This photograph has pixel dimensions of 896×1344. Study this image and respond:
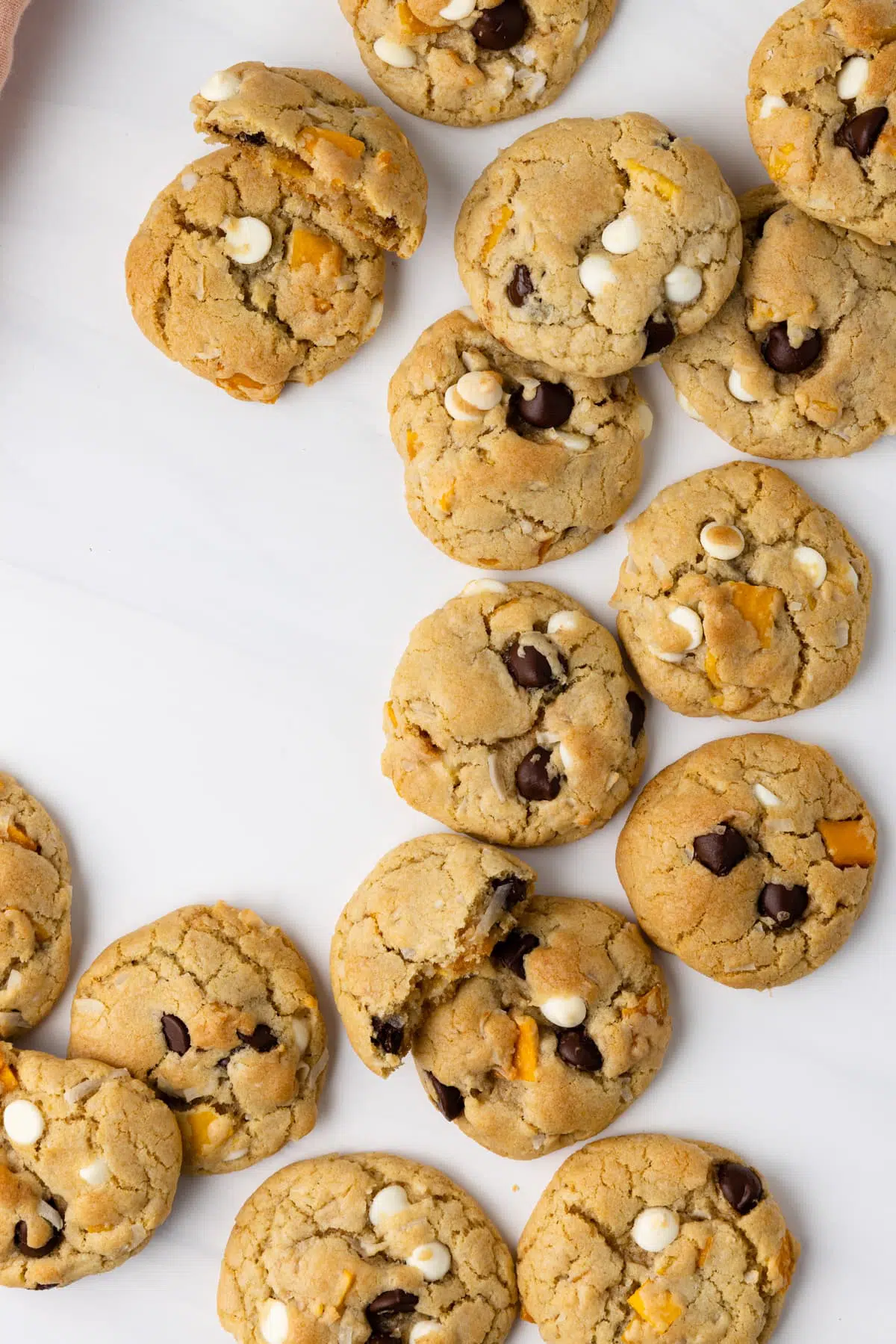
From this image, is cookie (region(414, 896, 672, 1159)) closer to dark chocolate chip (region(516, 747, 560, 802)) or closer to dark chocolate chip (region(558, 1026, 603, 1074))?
dark chocolate chip (region(558, 1026, 603, 1074))


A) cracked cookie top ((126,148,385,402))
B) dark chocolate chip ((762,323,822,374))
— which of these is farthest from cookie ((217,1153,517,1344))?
dark chocolate chip ((762,323,822,374))

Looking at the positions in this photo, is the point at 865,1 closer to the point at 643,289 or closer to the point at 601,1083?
the point at 643,289

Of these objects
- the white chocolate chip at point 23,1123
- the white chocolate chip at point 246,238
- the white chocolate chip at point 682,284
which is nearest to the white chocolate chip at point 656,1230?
the white chocolate chip at point 23,1123

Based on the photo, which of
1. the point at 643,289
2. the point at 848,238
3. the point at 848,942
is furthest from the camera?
the point at 848,942

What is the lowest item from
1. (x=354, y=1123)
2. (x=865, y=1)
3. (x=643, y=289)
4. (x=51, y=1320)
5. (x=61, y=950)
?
(x=51, y=1320)

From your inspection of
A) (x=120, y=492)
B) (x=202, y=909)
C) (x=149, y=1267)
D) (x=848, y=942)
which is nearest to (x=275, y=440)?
(x=120, y=492)

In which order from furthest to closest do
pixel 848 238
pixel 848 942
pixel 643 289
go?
pixel 848 942
pixel 848 238
pixel 643 289

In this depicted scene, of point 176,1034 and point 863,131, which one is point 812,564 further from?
point 176,1034
